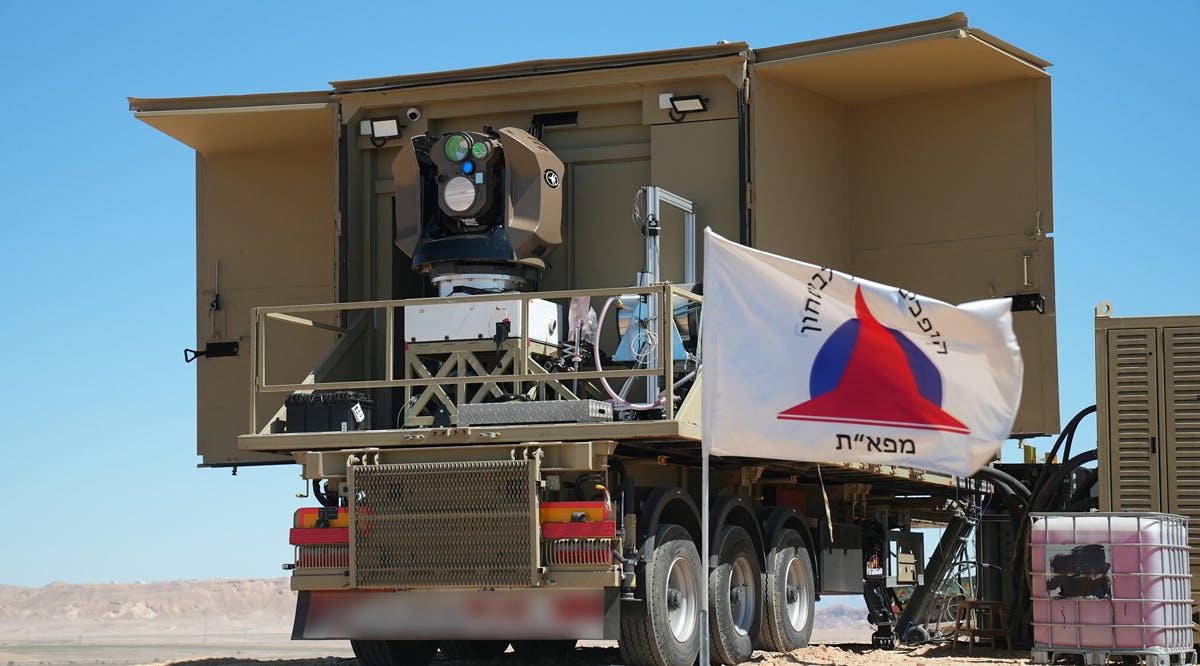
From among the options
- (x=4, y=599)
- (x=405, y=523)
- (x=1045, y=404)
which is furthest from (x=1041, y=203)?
(x=4, y=599)

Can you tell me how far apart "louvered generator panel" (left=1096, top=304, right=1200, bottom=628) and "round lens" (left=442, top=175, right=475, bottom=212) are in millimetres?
5134

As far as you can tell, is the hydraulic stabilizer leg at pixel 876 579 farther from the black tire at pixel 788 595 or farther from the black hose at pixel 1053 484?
the black hose at pixel 1053 484

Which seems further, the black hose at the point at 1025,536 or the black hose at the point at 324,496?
the black hose at the point at 1025,536

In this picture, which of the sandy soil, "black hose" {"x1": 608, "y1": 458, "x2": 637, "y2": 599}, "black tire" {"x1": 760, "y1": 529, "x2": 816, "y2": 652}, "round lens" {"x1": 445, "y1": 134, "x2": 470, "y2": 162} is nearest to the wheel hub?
"black hose" {"x1": 608, "y1": 458, "x2": 637, "y2": 599}

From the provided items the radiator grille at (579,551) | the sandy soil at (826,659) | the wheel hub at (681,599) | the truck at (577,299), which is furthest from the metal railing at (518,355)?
the sandy soil at (826,659)

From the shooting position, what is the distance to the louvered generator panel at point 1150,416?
1382 cm

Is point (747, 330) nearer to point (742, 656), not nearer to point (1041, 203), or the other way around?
point (742, 656)

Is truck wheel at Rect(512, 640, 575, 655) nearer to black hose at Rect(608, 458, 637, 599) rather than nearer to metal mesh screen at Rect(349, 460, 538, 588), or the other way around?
metal mesh screen at Rect(349, 460, 538, 588)

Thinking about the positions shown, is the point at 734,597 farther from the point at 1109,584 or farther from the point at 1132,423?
the point at 1132,423

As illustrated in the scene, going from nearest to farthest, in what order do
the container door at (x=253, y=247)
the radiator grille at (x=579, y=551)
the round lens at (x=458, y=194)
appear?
the radiator grille at (x=579, y=551) < the round lens at (x=458, y=194) < the container door at (x=253, y=247)

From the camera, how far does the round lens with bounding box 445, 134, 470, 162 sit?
43.5 ft

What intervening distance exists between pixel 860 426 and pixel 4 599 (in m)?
47.9

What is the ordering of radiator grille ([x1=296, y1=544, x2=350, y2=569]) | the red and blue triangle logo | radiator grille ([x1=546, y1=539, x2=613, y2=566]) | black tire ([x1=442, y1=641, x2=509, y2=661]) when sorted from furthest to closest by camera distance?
black tire ([x1=442, y1=641, x2=509, y2=661])
radiator grille ([x1=296, y1=544, x2=350, y2=569])
radiator grille ([x1=546, y1=539, x2=613, y2=566])
the red and blue triangle logo

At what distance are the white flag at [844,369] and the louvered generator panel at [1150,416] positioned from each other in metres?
3.71
